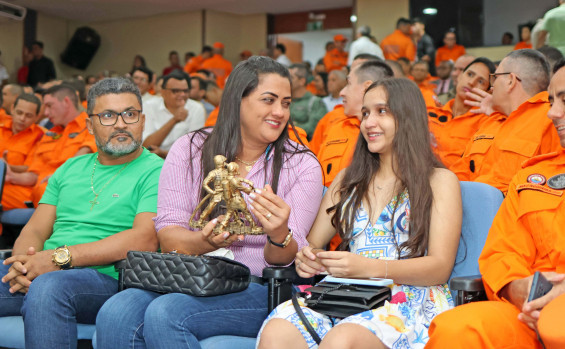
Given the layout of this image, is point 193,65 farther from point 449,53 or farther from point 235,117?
point 235,117

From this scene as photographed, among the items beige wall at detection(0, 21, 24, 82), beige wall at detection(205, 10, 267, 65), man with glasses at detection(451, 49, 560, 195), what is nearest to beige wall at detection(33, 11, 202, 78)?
beige wall at detection(205, 10, 267, 65)

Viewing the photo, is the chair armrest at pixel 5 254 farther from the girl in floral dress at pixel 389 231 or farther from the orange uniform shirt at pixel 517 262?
the orange uniform shirt at pixel 517 262

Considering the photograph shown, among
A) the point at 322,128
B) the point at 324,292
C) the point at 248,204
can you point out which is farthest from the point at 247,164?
the point at 322,128

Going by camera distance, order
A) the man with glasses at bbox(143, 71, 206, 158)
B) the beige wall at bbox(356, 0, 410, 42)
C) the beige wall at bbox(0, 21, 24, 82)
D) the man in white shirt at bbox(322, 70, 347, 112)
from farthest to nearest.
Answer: the beige wall at bbox(0, 21, 24, 82)
the beige wall at bbox(356, 0, 410, 42)
the man in white shirt at bbox(322, 70, 347, 112)
the man with glasses at bbox(143, 71, 206, 158)

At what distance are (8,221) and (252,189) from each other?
2.47 metres

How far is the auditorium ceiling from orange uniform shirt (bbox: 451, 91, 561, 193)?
1088cm

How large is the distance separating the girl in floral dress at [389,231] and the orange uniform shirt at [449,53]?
931cm

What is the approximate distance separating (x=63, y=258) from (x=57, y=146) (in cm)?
250

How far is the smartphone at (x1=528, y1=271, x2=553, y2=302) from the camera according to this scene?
1.73 metres

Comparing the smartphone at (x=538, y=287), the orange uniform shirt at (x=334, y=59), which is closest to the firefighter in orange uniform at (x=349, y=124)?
the smartphone at (x=538, y=287)

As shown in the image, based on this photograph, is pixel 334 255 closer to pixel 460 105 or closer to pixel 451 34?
pixel 460 105

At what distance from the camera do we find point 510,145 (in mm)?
3025

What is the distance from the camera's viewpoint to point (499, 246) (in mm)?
2004

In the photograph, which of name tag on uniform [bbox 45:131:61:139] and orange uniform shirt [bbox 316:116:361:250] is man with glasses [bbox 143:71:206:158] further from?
orange uniform shirt [bbox 316:116:361:250]
